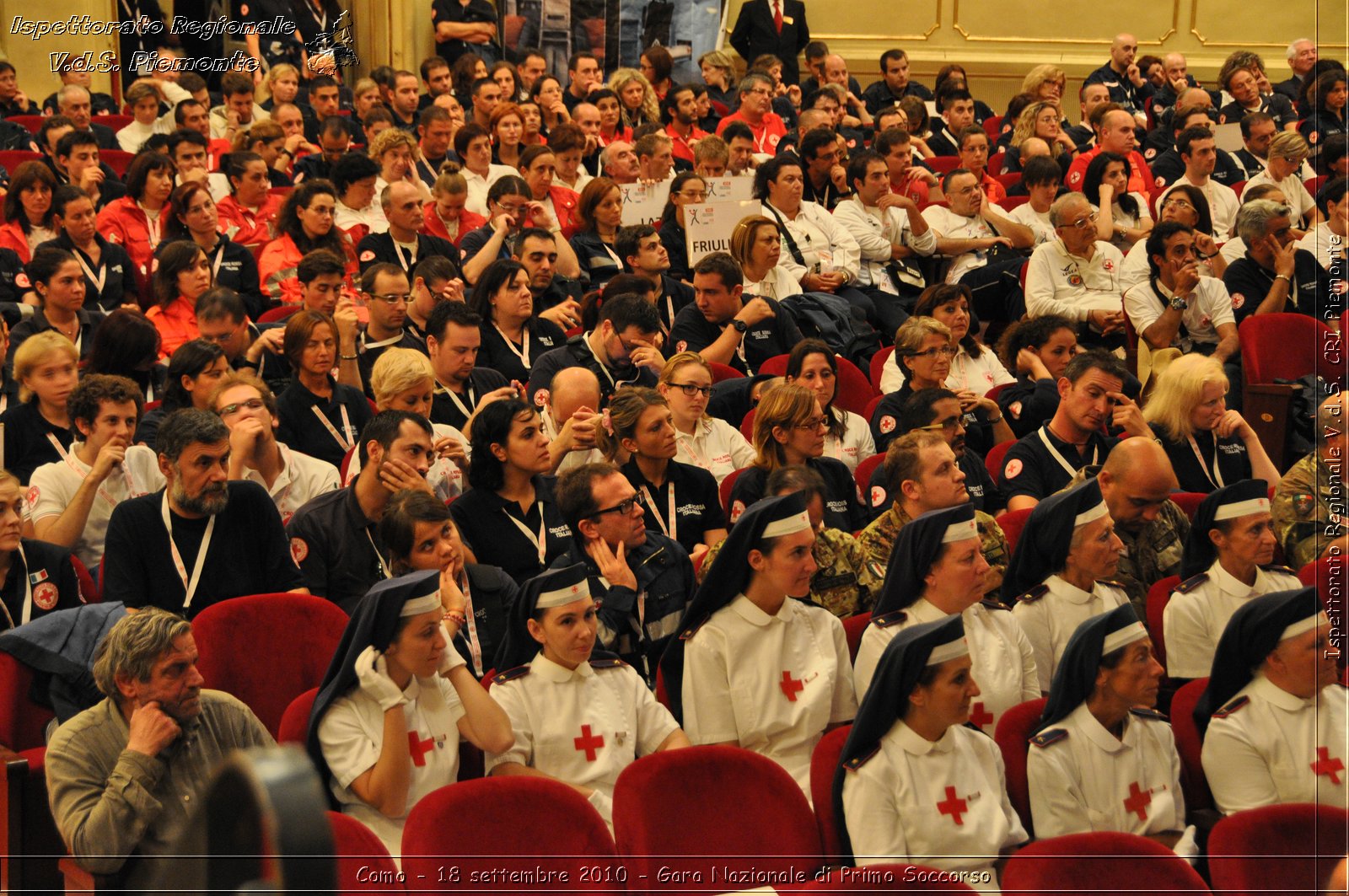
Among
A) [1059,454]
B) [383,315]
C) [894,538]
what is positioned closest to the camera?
[894,538]

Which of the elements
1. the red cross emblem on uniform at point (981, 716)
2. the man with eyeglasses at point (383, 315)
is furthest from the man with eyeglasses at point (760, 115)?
the red cross emblem on uniform at point (981, 716)

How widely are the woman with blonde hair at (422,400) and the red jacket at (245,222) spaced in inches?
111

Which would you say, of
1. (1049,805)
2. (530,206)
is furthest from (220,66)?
(1049,805)

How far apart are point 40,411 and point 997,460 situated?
3.42 m

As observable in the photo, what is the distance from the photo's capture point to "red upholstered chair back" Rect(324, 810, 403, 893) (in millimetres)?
2408

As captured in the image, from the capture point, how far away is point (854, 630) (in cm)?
362

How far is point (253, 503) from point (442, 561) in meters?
0.69

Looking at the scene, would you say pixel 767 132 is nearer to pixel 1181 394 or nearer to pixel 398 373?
pixel 1181 394

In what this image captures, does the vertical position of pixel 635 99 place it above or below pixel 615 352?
above

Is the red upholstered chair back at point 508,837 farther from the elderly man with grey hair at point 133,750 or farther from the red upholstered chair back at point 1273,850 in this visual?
the red upholstered chair back at point 1273,850

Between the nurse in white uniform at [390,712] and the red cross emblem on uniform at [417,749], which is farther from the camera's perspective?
the red cross emblem on uniform at [417,749]

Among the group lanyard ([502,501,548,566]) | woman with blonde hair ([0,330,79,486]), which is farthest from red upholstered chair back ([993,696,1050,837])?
woman with blonde hair ([0,330,79,486])

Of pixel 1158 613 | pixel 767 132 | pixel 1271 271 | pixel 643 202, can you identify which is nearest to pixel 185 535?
pixel 1158 613

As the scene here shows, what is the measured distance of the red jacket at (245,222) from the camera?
23.5 ft
